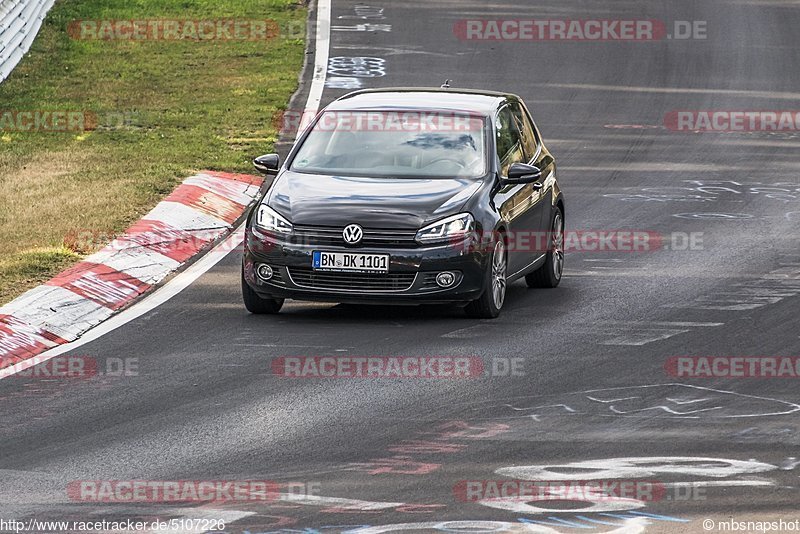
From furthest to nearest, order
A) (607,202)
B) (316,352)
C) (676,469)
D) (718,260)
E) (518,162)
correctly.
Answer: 1. (607,202)
2. (718,260)
3. (518,162)
4. (316,352)
5. (676,469)

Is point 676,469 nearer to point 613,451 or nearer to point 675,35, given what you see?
point 613,451

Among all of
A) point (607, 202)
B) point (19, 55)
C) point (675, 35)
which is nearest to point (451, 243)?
point (607, 202)

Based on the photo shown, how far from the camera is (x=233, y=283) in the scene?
46.9 feet

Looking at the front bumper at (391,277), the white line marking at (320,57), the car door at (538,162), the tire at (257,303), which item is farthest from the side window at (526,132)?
the white line marking at (320,57)

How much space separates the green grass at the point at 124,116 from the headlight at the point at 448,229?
326 centimetres

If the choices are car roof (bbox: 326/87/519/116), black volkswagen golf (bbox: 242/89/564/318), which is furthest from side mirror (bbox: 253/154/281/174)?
car roof (bbox: 326/87/519/116)

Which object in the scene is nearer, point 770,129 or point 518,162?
point 518,162

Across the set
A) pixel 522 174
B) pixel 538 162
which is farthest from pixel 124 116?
pixel 522 174

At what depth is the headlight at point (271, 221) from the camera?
12.7 metres

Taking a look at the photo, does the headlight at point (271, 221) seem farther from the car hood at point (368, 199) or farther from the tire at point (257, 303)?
the tire at point (257, 303)

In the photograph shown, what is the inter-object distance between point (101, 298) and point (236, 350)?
2086mm

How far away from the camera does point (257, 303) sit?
1303 cm

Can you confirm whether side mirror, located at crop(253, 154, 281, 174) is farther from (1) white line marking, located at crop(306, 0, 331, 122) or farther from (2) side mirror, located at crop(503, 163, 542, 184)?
(1) white line marking, located at crop(306, 0, 331, 122)

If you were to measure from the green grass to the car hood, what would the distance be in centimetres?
230
